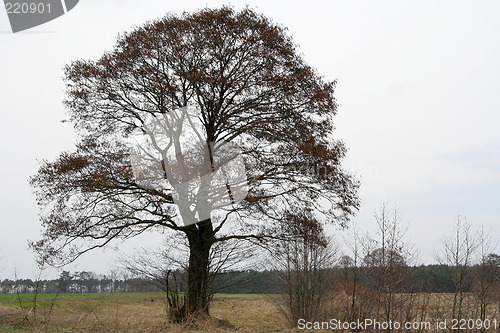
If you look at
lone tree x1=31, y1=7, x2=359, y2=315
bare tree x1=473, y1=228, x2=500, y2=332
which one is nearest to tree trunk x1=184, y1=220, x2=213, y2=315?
lone tree x1=31, y1=7, x2=359, y2=315

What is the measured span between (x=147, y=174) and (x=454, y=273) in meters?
8.91

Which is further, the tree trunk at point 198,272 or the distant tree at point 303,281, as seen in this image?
the distant tree at point 303,281

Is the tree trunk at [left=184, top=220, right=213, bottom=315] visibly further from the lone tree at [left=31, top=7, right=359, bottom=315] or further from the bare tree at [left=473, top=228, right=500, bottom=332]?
the bare tree at [left=473, top=228, right=500, bottom=332]

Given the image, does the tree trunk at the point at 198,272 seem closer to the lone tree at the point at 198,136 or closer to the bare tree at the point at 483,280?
the lone tree at the point at 198,136

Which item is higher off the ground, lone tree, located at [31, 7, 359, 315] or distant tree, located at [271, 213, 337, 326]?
lone tree, located at [31, 7, 359, 315]

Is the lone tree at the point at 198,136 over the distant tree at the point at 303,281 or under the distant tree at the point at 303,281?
over

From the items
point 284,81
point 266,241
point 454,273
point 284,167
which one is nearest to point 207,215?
point 266,241

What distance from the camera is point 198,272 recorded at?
11.4 m

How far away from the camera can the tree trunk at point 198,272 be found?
1124 cm

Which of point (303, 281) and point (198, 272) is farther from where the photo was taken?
point (303, 281)

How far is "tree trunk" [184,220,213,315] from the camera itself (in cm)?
1124

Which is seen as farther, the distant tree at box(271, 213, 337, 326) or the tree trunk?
the distant tree at box(271, 213, 337, 326)

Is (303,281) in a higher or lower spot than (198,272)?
lower

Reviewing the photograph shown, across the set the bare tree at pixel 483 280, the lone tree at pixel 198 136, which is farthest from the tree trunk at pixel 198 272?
the bare tree at pixel 483 280
